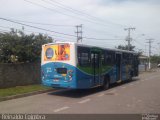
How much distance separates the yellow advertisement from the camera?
13.1 m

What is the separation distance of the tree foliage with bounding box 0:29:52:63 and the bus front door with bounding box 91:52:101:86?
336 inches

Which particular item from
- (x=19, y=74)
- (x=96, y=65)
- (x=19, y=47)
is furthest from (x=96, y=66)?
(x=19, y=47)

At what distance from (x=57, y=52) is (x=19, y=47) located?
9160 millimetres

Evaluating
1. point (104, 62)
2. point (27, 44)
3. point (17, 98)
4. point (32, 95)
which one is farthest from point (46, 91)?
point (27, 44)

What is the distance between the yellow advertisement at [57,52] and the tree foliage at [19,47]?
317 inches

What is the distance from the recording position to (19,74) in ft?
54.4

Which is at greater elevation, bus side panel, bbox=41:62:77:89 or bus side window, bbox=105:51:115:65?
bus side window, bbox=105:51:115:65

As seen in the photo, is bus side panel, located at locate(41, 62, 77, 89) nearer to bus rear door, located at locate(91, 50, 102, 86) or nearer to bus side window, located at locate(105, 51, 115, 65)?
bus rear door, located at locate(91, 50, 102, 86)

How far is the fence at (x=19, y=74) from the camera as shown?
604 inches

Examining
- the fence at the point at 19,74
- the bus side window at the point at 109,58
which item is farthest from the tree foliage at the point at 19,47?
the bus side window at the point at 109,58

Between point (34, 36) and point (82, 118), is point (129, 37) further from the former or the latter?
point (82, 118)

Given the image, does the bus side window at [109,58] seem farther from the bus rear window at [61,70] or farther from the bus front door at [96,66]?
the bus rear window at [61,70]

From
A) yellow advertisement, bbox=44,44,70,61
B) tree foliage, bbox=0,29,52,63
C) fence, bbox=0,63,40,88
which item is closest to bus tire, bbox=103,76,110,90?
yellow advertisement, bbox=44,44,70,61

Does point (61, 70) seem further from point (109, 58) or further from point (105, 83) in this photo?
point (109, 58)
